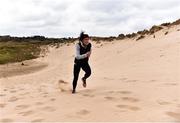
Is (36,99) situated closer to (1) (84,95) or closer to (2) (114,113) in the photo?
(1) (84,95)

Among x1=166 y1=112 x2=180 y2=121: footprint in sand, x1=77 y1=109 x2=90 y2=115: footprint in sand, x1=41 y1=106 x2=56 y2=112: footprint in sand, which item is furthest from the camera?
x1=41 y1=106 x2=56 y2=112: footprint in sand

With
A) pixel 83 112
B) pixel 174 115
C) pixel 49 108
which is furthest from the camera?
pixel 49 108

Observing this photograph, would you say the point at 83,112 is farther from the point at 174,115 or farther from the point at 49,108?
the point at 174,115

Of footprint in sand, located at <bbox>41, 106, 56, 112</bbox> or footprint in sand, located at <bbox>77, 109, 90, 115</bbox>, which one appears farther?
footprint in sand, located at <bbox>41, 106, 56, 112</bbox>

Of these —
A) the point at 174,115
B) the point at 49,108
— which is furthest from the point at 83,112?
the point at 174,115

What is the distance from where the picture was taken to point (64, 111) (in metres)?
8.17

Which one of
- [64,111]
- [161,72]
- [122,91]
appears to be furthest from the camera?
[161,72]

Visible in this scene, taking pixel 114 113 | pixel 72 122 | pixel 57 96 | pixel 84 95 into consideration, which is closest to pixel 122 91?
pixel 84 95

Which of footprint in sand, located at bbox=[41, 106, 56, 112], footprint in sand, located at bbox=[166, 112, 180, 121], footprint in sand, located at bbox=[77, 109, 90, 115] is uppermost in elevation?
footprint in sand, located at bbox=[166, 112, 180, 121]

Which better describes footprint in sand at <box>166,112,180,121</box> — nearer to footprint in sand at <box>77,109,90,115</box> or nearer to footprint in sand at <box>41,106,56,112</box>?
footprint in sand at <box>77,109,90,115</box>

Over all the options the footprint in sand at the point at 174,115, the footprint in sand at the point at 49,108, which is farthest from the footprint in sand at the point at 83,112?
the footprint in sand at the point at 174,115

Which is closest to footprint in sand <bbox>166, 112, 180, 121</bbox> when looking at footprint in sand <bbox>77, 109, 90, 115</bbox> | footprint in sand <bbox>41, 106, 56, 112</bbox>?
footprint in sand <bbox>77, 109, 90, 115</bbox>

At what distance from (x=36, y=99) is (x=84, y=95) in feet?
4.09

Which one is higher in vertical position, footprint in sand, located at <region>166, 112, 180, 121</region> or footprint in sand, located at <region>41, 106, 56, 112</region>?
footprint in sand, located at <region>166, 112, 180, 121</region>
